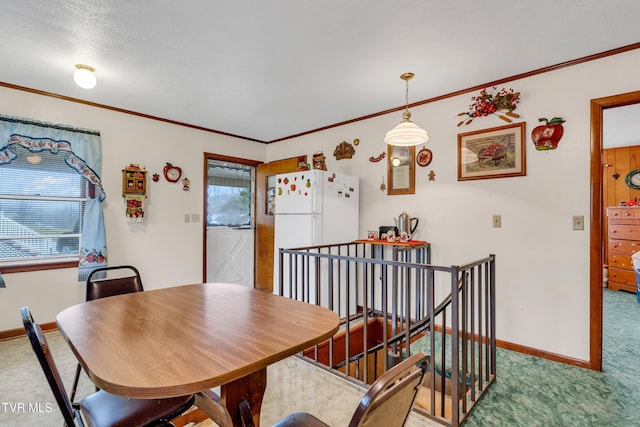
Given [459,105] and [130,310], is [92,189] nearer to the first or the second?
[130,310]

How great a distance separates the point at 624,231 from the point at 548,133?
12.3ft

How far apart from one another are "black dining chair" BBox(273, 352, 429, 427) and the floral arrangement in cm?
269

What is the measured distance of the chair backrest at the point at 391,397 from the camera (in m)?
0.70

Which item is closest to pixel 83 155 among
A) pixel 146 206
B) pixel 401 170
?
pixel 146 206

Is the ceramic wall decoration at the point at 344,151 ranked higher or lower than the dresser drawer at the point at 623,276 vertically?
higher

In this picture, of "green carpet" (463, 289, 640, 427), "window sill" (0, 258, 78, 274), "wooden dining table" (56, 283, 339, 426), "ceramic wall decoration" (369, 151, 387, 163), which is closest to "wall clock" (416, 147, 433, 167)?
"ceramic wall decoration" (369, 151, 387, 163)

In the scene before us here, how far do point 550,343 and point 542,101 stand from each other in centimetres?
202

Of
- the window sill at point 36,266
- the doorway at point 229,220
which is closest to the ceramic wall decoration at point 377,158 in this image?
the doorway at point 229,220

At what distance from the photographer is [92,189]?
328 cm

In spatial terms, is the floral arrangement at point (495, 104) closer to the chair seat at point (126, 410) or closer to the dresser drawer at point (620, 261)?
the chair seat at point (126, 410)

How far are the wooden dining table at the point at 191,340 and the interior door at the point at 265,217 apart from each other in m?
3.05

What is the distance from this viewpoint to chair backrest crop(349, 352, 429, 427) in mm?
698

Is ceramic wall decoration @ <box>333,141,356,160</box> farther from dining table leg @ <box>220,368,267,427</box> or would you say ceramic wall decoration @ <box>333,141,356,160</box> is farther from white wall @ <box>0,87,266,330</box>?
dining table leg @ <box>220,368,267,427</box>

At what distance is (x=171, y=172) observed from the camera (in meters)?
Result: 3.92
